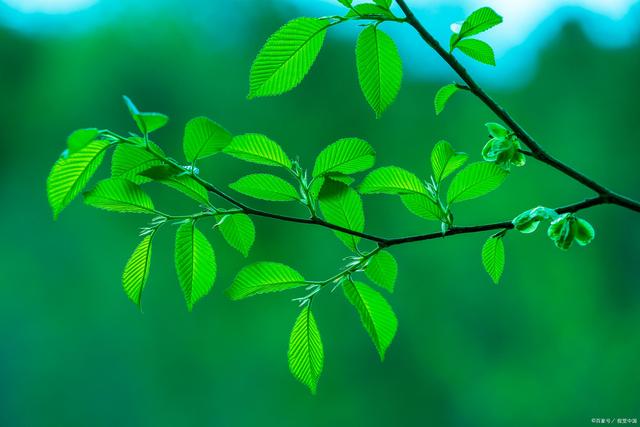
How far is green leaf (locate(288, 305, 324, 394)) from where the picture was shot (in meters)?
0.37

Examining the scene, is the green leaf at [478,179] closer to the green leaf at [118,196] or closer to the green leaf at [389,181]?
the green leaf at [389,181]

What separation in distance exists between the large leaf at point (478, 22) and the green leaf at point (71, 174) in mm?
205

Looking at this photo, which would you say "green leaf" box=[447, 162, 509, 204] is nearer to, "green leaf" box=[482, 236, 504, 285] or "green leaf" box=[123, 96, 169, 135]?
"green leaf" box=[482, 236, 504, 285]

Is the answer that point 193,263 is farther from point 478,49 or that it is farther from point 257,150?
point 478,49

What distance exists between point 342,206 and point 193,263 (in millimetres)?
97

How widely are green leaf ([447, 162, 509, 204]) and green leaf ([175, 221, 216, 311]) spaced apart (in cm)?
16

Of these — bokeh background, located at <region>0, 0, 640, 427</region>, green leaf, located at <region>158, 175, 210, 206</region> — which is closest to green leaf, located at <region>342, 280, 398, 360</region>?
green leaf, located at <region>158, 175, 210, 206</region>

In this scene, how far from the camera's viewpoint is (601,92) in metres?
3.83

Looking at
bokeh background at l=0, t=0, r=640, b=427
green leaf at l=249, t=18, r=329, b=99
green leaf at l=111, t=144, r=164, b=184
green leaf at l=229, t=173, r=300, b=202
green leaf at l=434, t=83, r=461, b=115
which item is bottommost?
bokeh background at l=0, t=0, r=640, b=427

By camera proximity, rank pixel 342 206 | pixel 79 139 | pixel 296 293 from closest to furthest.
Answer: pixel 79 139
pixel 342 206
pixel 296 293

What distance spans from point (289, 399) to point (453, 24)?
3.45m

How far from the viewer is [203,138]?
1.03ft

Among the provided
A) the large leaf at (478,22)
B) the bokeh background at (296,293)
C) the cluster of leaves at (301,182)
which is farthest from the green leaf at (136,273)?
the bokeh background at (296,293)

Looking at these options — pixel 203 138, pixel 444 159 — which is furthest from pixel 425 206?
pixel 203 138
